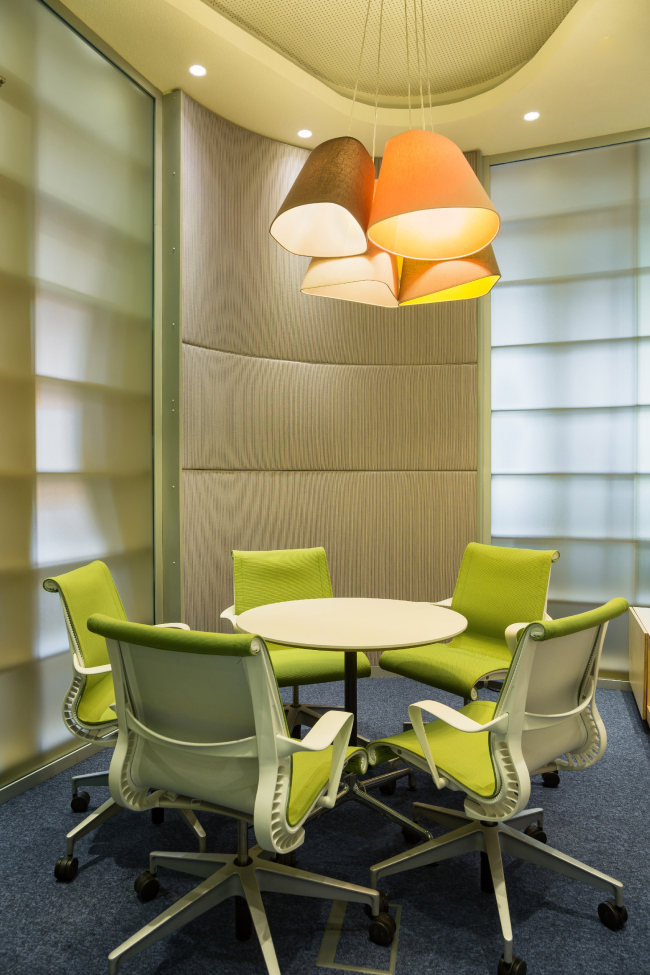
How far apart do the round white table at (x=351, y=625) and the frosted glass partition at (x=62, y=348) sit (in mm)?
1124

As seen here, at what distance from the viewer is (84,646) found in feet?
7.75

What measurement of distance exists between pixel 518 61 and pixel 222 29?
6.42ft

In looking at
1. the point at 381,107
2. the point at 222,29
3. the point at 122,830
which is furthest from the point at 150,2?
the point at 122,830

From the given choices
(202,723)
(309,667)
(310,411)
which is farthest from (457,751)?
(310,411)

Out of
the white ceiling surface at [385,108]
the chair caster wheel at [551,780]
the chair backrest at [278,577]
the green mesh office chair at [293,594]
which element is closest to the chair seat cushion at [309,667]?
the green mesh office chair at [293,594]

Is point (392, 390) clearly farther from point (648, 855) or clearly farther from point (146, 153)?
point (648, 855)

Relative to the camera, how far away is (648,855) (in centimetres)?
241

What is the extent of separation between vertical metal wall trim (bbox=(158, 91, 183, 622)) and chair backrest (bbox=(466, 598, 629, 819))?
8.24 feet

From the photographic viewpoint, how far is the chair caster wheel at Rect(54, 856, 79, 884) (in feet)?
7.31

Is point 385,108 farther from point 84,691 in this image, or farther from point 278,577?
point 84,691

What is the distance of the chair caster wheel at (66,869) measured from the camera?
2229mm

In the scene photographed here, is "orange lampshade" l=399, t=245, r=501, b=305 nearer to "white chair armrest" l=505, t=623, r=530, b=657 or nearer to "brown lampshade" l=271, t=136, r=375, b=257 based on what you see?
"brown lampshade" l=271, t=136, r=375, b=257

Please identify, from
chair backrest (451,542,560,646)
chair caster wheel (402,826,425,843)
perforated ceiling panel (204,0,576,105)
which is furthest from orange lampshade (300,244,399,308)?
chair caster wheel (402,826,425,843)

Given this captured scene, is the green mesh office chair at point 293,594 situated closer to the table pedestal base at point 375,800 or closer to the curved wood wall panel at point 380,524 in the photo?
the table pedestal base at point 375,800
